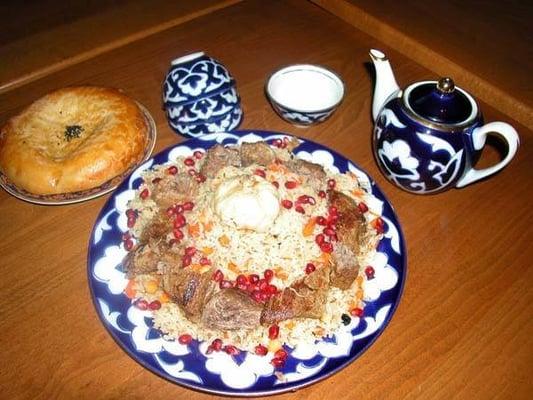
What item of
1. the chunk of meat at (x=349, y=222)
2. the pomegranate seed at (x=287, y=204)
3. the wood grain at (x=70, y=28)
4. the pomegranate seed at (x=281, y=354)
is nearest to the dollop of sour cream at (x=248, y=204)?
the pomegranate seed at (x=287, y=204)

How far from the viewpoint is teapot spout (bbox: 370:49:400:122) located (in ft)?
9.11

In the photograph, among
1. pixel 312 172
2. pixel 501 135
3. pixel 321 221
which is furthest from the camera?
pixel 312 172

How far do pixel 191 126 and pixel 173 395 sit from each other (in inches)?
76.0

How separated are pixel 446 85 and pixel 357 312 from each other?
1414mm

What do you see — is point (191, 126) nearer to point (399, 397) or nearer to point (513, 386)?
point (399, 397)

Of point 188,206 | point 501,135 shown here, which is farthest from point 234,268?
point 501,135

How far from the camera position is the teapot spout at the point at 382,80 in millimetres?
2776

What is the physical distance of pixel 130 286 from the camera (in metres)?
2.28

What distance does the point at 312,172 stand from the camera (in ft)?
9.07

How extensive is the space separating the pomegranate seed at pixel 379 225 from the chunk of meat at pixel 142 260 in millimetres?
1330

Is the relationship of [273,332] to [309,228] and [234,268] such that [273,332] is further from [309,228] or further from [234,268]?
[309,228]

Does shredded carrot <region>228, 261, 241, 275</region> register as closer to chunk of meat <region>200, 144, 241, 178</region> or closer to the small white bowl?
chunk of meat <region>200, 144, 241, 178</region>

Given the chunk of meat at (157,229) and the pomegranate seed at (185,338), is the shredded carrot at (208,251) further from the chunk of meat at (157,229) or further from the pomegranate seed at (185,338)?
the pomegranate seed at (185,338)

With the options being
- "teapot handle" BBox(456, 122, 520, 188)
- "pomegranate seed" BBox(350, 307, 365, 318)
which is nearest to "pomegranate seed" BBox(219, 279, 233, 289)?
"pomegranate seed" BBox(350, 307, 365, 318)
